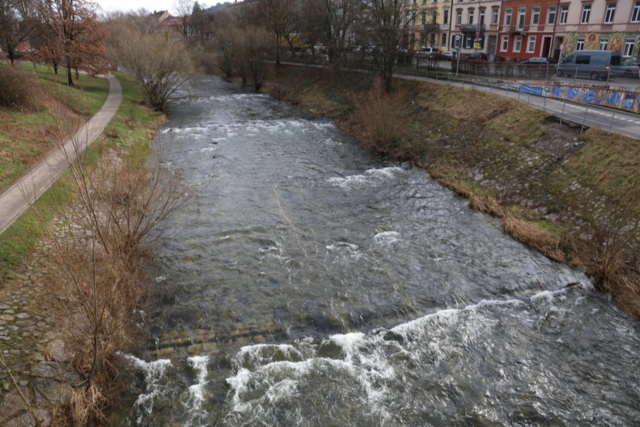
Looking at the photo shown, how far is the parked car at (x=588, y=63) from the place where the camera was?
111 ft

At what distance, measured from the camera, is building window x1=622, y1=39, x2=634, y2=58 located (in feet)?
125

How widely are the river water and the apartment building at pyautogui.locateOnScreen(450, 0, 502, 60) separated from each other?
43431mm

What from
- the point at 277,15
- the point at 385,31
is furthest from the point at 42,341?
the point at 277,15

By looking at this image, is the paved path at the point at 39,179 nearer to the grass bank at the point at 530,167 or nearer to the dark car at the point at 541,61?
the grass bank at the point at 530,167

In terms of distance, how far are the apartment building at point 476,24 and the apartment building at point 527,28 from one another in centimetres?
115

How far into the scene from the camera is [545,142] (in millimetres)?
19969

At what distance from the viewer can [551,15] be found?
45.3 meters

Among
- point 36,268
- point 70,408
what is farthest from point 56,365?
point 36,268

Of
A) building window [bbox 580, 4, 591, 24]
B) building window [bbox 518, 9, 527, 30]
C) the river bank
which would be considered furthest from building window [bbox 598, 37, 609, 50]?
the river bank

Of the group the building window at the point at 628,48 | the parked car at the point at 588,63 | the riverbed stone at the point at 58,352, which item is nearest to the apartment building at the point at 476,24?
the building window at the point at 628,48

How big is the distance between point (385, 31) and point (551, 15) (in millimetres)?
25150

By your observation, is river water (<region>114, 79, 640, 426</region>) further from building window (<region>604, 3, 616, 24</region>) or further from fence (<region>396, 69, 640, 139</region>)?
building window (<region>604, 3, 616, 24</region>)

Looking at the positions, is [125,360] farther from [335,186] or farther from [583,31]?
[583,31]

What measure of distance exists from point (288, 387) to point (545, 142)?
686 inches
